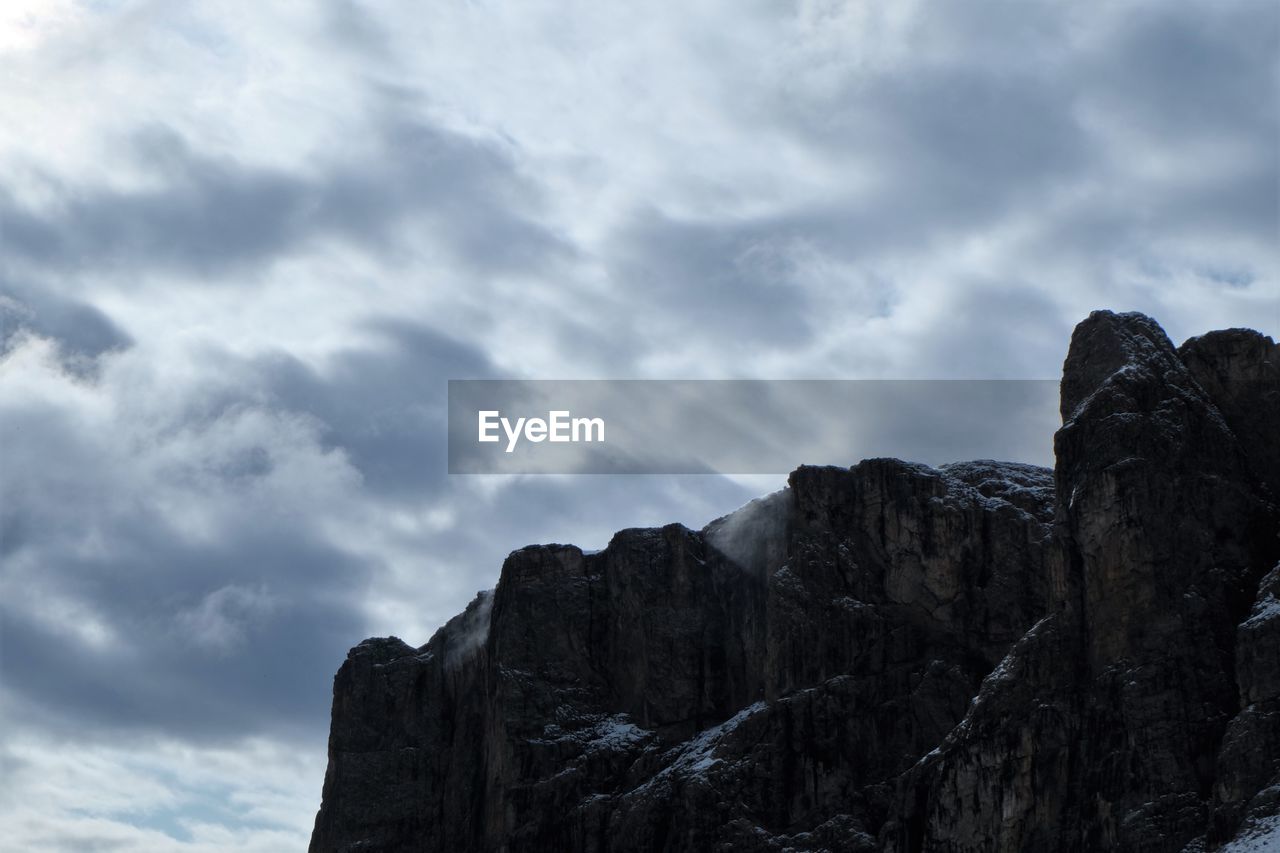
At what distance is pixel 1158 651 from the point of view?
654ft

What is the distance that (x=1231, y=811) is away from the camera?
7229 inches

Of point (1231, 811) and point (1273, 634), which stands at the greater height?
point (1273, 634)

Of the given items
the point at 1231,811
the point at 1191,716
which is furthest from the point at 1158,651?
the point at 1231,811

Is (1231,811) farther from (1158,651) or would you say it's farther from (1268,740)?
(1158,651)

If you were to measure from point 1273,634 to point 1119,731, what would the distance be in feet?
51.2

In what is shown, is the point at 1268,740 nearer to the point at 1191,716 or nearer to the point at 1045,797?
the point at 1191,716

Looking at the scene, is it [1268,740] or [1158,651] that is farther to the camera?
[1158,651]

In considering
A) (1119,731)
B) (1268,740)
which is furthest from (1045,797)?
(1268,740)

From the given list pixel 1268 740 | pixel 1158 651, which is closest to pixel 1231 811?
pixel 1268 740

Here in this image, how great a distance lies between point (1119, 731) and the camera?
197375 millimetres

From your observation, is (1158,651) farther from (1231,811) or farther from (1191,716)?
(1231,811)

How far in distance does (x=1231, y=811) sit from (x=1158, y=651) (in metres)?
19.5

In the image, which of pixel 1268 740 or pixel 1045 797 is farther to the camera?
pixel 1045 797

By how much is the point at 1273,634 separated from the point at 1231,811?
54.9 ft
